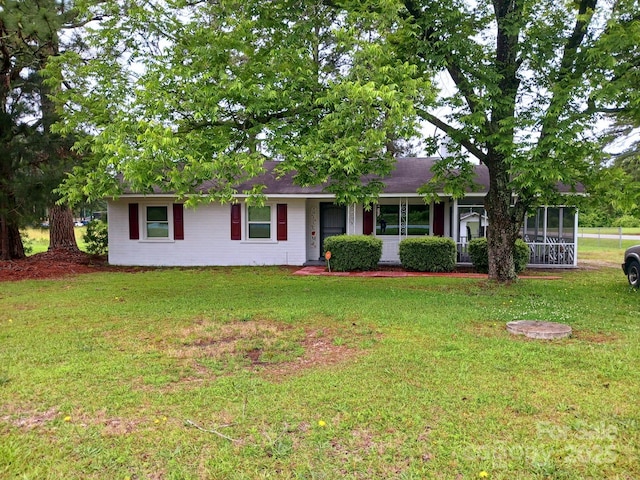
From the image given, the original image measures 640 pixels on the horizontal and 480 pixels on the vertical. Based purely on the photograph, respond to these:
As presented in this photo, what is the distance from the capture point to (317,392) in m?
3.92

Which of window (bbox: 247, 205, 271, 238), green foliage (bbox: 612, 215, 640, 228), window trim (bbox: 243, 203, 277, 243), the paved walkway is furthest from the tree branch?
window (bbox: 247, 205, 271, 238)

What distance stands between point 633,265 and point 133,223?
553 inches

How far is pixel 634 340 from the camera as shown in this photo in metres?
5.48

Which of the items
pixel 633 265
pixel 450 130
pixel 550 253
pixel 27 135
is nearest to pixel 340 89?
pixel 450 130

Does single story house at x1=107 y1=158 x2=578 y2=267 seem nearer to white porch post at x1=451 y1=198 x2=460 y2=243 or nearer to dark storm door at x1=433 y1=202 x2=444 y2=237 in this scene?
dark storm door at x1=433 y1=202 x2=444 y2=237

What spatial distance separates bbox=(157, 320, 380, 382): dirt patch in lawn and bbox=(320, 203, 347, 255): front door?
355 inches

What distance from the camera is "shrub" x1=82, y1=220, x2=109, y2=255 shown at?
16625 millimetres

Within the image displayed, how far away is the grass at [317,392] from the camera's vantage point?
288 centimetres

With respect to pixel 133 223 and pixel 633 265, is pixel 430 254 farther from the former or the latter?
pixel 133 223

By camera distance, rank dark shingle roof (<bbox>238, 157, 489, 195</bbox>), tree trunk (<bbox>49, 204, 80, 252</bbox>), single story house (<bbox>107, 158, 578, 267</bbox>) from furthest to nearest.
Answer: tree trunk (<bbox>49, 204, 80, 252</bbox>)
single story house (<bbox>107, 158, 578, 267</bbox>)
dark shingle roof (<bbox>238, 157, 489, 195</bbox>)

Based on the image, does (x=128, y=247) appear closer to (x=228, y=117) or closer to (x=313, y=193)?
(x=313, y=193)

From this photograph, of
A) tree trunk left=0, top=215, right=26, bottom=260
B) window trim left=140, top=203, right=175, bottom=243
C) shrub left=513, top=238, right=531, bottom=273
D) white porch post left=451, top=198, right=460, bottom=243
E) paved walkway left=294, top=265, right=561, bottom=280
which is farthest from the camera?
window trim left=140, top=203, right=175, bottom=243

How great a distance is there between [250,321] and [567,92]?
6079 mm

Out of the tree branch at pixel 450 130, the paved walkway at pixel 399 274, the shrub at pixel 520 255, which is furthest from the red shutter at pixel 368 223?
the tree branch at pixel 450 130
